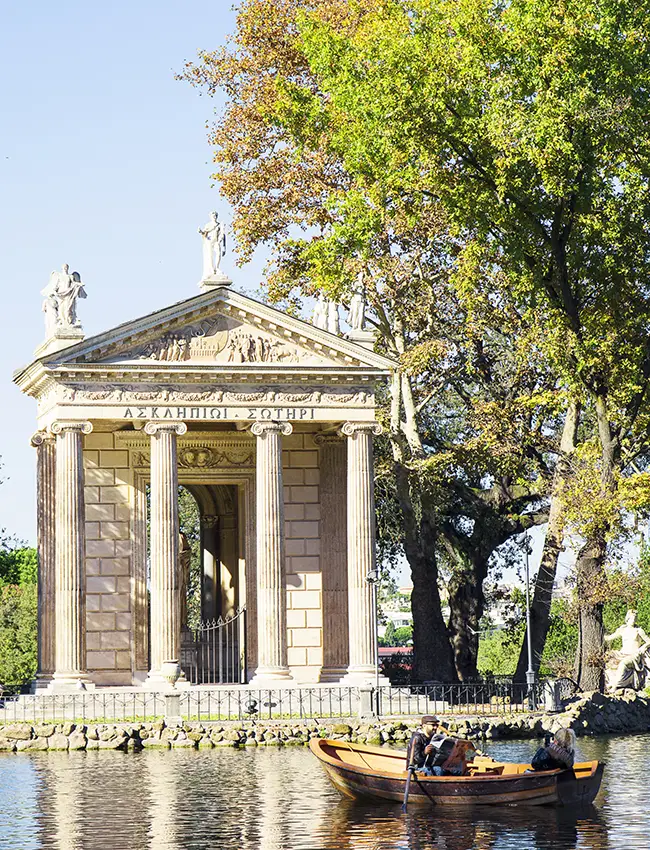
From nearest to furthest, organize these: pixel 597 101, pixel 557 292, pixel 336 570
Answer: pixel 597 101 → pixel 557 292 → pixel 336 570

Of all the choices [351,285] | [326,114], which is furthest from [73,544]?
[326,114]

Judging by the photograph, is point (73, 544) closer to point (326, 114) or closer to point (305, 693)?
point (305, 693)

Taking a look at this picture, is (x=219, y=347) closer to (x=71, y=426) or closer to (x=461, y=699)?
(x=71, y=426)

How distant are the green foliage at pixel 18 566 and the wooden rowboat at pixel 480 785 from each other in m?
58.2

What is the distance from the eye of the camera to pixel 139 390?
49750mm

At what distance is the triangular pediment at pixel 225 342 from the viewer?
162 ft

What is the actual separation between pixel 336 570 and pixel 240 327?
8.84m

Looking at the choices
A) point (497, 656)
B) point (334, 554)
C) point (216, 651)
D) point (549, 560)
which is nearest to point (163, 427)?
point (334, 554)

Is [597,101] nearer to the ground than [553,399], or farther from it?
farther from it

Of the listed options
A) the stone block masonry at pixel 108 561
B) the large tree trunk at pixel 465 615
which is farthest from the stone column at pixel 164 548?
the large tree trunk at pixel 465 615

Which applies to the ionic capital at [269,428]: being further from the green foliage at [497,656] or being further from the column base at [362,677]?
the green foliage at [497,656]

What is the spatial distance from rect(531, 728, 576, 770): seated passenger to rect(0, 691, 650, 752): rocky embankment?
997cm

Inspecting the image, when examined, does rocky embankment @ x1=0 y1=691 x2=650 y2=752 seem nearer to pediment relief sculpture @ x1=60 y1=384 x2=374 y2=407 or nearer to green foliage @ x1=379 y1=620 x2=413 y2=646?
pediment relief sculpture @ x1=60 y1=384 x2=374 y2=407

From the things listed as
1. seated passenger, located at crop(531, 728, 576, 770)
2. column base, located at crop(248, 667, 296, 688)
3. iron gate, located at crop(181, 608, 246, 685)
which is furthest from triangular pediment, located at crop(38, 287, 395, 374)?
seated passenger, located at crop(531, 728, 576, 770)
